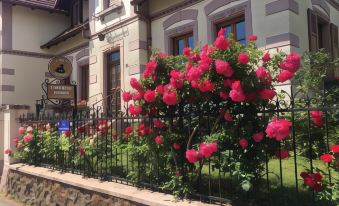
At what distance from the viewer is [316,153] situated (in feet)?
13.4

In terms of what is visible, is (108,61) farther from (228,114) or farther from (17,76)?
(228,114)

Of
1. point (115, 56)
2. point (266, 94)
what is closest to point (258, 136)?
point (266, 94)

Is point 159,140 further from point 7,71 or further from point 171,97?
point 7,71

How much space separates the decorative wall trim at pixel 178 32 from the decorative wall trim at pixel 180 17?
0.17 metres

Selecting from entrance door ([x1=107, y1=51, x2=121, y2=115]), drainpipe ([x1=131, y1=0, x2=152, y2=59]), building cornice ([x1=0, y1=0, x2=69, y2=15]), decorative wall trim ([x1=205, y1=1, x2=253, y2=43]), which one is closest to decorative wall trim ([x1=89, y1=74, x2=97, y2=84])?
entrance door ([x1=107, y1=51, x2=121, y2=115])

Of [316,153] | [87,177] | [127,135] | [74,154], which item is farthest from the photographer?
[74,154]

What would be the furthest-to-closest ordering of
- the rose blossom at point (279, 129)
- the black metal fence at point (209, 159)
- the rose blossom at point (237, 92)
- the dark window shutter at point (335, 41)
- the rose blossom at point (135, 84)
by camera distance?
the dark window shutter at point (335, 41), the rose blossom at point (135, 84), the black metal fence at point (209, 159), the rose blossom at point (237, 92), the rose blossom at point (279, 129)

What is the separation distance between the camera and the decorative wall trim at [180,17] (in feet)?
32.4

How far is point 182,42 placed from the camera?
10609 mm

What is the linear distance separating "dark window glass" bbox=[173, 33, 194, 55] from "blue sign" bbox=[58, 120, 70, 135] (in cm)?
451

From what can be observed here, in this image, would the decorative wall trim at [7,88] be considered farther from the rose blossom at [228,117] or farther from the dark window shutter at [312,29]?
the rose blossom at [228,117]

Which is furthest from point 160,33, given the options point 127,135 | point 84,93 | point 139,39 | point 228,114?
point 228,114

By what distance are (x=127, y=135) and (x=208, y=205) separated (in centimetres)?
166

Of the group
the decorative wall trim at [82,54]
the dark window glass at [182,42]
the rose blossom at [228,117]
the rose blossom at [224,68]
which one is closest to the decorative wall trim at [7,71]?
the decorative wall trim at [82,54]
